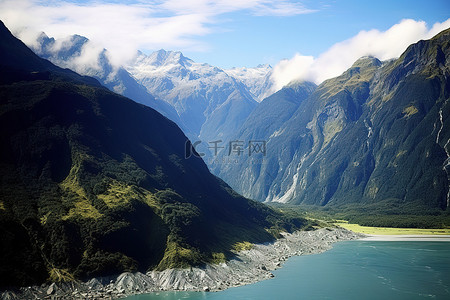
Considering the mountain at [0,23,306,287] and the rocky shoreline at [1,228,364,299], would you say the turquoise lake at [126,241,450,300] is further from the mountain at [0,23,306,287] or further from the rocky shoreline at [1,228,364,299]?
the mountain at [0,23,306,287]

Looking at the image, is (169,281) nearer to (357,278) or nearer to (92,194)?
(92,194)

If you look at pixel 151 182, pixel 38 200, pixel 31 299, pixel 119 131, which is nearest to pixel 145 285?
pixel 31 299

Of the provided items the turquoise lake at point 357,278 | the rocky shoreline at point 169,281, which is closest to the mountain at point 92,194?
the rocky shoreline at point 169,281

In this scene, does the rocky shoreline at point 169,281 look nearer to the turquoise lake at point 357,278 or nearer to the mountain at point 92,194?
the mountain at point 92,194

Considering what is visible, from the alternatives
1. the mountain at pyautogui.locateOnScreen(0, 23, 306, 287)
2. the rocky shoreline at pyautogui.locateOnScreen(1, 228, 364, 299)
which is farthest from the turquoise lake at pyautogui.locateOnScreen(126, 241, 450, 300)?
the mountain at pyautogui.locateOnScreen(0, 23, 306, 287)

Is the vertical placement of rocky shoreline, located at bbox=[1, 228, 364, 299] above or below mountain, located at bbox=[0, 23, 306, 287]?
below

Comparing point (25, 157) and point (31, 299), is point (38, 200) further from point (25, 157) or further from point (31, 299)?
point (31, 299)
